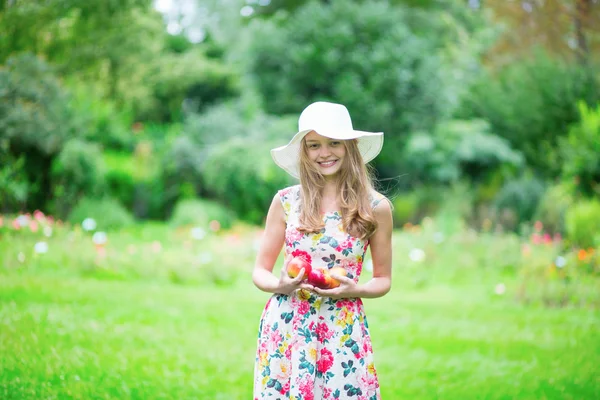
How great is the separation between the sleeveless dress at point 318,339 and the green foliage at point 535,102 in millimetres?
11792

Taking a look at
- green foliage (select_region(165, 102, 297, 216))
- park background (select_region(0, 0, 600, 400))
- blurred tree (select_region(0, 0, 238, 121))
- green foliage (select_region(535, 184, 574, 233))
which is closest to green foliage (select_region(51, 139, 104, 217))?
park background (select_region(0, 0, 600, 400))

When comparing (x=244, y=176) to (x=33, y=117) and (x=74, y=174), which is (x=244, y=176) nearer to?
(x=74, y=174)

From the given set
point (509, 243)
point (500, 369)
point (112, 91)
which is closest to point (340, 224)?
point (500, 369)

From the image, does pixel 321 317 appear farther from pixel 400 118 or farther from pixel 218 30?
pixel 218 30

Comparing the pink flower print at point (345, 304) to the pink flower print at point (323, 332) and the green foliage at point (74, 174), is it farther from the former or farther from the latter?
the green foliage at point (74, 174)

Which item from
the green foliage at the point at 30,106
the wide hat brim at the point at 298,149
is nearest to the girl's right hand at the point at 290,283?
the wide hat brim at the point at 298,149

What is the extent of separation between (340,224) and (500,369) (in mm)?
3272

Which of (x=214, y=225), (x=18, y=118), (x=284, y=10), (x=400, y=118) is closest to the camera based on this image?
(x=18, y=118)

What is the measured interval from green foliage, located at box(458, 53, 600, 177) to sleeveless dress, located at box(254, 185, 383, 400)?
11.8 m

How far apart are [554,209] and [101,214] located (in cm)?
982

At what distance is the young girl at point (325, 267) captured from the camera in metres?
2.99

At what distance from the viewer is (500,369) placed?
5543mm

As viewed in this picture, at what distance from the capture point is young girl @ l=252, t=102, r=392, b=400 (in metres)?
2.99

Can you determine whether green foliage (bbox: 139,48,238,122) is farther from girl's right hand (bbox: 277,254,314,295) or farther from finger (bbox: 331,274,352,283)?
finger (bbox: 331,274,352,283)
